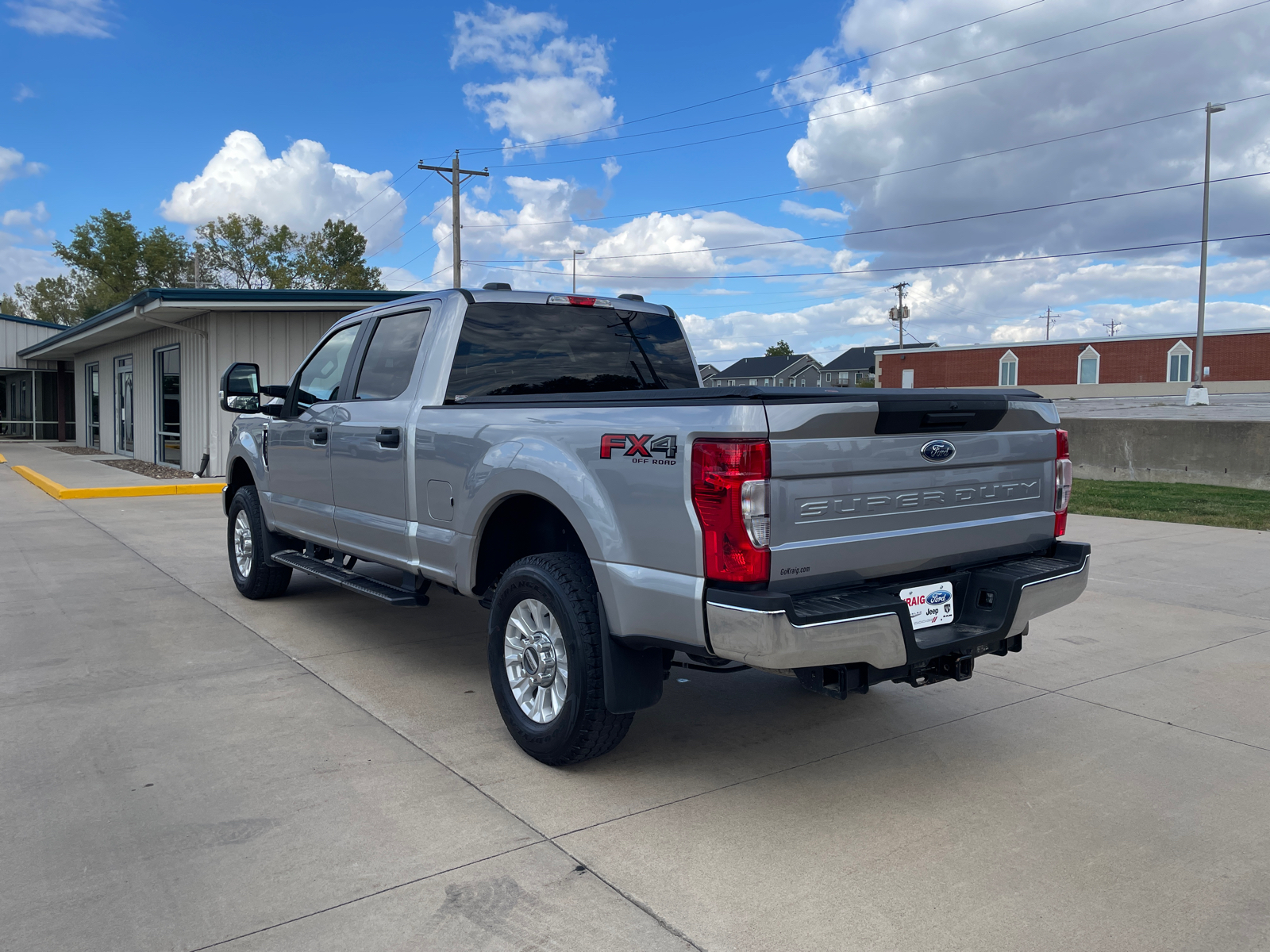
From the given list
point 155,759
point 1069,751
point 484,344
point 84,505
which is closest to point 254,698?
point 155,759

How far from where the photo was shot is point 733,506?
10.2 ft

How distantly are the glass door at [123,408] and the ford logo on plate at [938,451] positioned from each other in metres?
24.5

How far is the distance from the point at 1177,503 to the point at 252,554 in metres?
11.9

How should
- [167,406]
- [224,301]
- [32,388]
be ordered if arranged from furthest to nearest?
1. [32,388]
2. [167,406]
3. [224,301]

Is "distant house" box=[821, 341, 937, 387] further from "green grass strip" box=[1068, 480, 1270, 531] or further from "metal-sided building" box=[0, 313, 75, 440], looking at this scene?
"green grass strip" box=[1068, 480, 1270, 531]

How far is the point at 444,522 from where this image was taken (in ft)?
15.0

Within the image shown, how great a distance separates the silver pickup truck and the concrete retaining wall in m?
12.4

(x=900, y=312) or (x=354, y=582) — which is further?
(x=900, y=312)

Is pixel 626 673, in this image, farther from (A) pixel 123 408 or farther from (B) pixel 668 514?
(A) pixel 123 408

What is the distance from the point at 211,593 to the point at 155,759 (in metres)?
3.68

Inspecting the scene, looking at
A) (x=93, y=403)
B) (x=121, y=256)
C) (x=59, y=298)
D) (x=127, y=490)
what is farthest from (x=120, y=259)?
(x=127, y=490)

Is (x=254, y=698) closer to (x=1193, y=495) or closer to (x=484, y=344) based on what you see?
(x=484, y=344)

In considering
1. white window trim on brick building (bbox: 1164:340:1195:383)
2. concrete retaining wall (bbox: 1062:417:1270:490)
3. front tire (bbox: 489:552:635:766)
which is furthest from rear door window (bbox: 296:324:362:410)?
white window trim on brick building (bbox: 1164:340:1195:383)

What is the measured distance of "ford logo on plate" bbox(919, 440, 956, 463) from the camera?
3537 mm
